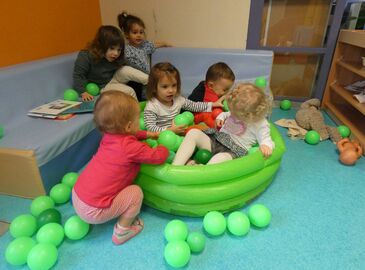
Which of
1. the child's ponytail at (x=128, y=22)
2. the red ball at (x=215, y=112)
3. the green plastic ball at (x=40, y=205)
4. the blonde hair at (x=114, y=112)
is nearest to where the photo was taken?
the blonde hair at (x=114, y=112)

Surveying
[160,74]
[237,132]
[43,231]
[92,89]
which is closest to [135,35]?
[92,89]

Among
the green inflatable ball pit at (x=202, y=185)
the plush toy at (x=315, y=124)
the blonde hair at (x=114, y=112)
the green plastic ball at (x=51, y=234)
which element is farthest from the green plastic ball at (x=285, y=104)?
the green plastic ball at (x=51, y=234)

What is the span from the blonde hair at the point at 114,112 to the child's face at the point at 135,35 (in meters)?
1.80

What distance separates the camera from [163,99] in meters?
2.02

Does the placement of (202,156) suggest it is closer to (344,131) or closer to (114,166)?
(114,166)

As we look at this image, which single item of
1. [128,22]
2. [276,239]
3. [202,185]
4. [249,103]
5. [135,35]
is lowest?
[276,239]

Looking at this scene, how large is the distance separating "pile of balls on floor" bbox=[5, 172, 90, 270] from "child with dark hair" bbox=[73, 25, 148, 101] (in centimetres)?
114

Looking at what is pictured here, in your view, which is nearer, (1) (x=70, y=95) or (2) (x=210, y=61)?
(1) (x=70, y=95)

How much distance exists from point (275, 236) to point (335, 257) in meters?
0.30

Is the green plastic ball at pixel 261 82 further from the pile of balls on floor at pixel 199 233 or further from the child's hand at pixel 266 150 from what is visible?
the pile of balls on floor at pixel 199 233

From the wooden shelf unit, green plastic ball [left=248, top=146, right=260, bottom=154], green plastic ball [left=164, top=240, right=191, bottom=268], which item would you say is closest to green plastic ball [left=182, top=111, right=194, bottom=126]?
green plastic ball [left=248, top=146, right=260, bottom=154]

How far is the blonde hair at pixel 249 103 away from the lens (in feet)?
5.31

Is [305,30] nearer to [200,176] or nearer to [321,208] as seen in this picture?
[321,208]

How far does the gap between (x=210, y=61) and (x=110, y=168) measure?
2.13 m
